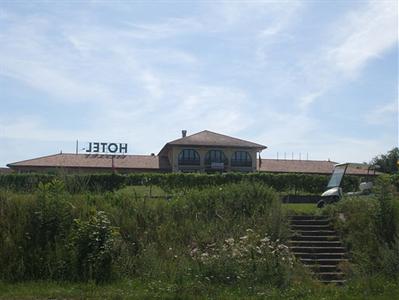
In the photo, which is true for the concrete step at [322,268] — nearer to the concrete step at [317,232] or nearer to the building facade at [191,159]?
the concrete step at [317,232]

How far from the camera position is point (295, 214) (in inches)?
942

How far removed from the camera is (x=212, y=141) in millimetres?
84312

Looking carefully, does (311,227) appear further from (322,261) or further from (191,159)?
(191,159)

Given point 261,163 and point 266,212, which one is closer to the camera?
point 266,212

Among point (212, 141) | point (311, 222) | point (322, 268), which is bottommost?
point (322, 268)

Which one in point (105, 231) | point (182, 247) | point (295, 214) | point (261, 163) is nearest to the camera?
point (105, 231)

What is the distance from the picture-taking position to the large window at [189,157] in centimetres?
8300

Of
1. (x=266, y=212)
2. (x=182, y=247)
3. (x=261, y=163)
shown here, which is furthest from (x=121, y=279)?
(x=261, y=163)

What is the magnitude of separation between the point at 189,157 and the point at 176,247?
213ft

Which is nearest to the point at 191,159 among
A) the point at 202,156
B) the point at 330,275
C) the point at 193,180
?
the point at 202,156

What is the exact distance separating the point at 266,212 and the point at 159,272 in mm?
6889

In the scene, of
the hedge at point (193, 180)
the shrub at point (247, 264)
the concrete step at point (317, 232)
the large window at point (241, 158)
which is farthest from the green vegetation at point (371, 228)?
the large window at point (241, 158)

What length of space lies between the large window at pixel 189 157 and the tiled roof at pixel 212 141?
1.66 metres

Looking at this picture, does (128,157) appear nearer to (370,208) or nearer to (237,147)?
(237,147)
